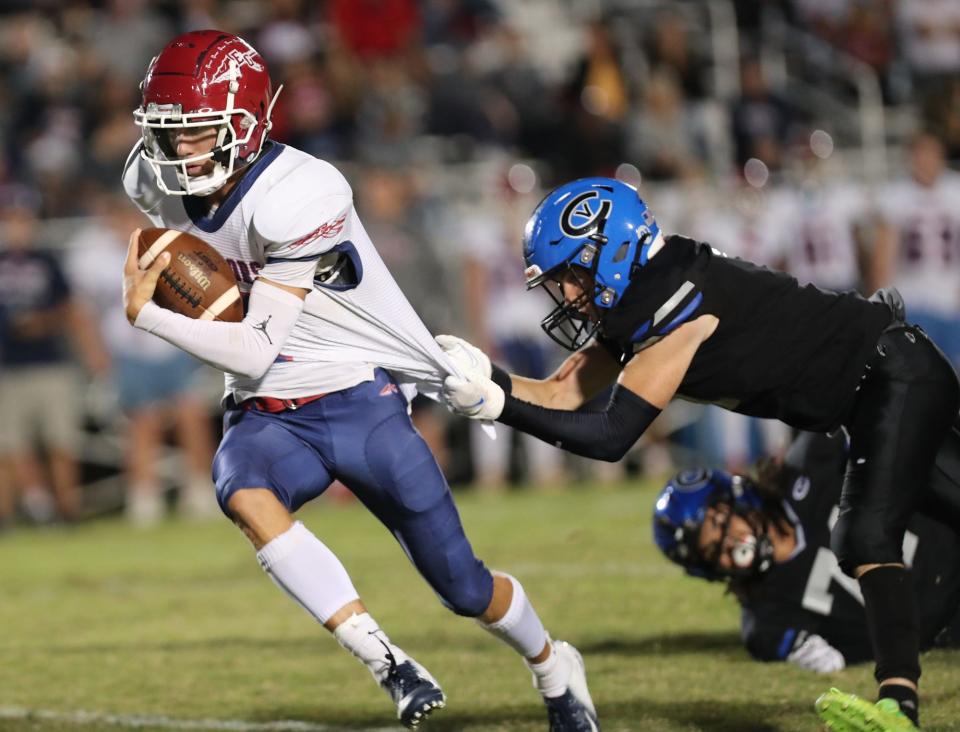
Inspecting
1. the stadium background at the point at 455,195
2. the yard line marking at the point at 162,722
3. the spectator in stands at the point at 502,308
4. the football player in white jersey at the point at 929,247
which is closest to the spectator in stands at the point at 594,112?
the stadium background at the point at 455,195

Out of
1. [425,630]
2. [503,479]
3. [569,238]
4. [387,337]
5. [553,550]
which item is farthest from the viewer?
[503,479]

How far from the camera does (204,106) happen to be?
4230mm

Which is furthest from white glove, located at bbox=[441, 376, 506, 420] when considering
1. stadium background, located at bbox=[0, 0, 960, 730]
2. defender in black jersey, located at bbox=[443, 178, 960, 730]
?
stadium background, located at bbox=[0, 0, 960, 730]

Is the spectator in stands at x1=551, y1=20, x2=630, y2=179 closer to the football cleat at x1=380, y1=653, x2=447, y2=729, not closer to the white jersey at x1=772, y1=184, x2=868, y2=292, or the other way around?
the white jersey at x1=772, y1=184, x2=868, y2=292

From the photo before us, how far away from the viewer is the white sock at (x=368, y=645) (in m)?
4.07

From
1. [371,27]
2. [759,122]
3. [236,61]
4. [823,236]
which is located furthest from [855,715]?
[371,27]

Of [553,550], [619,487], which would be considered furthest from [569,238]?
[619,487]

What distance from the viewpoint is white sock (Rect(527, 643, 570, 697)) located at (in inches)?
176

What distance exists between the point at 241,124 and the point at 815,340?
1.62 m

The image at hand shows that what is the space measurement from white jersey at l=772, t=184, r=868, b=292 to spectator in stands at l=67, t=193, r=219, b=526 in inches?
158

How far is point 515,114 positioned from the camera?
12.3 metres

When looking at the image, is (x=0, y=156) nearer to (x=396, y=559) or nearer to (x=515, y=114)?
(x=515, y=114)

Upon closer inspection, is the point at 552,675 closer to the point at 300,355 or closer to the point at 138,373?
the point at 300,355

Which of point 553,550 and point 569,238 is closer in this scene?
point 569,238
